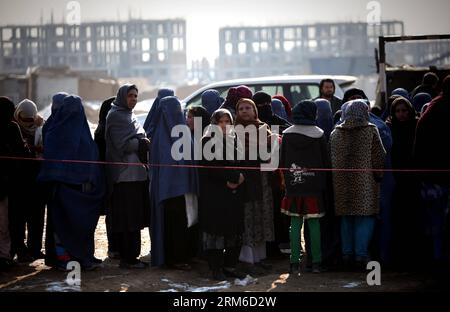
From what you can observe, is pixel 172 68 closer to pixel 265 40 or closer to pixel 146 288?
pixel 265 40

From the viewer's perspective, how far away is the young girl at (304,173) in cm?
699

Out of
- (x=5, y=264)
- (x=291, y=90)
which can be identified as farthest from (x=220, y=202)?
(x=291, y=90)

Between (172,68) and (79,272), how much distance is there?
306 feet

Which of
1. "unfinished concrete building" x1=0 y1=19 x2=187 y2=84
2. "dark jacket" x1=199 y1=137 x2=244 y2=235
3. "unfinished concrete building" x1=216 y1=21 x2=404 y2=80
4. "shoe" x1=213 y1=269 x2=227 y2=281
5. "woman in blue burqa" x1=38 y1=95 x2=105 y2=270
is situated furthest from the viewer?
"unfinished concrete building" x1=216 y1=21 x2=404 y2=80

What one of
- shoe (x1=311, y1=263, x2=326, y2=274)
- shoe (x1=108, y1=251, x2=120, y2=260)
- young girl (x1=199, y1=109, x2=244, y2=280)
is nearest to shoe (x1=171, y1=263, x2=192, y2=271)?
young girl (x1=199, y1=109, x2=244, y2=280)

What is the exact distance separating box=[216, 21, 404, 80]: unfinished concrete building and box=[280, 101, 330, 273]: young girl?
88977mm

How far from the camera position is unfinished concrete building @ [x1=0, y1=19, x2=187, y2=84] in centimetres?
8900

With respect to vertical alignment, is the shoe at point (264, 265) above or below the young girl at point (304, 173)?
below

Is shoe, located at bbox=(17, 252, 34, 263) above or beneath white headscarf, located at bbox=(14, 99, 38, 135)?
beneath

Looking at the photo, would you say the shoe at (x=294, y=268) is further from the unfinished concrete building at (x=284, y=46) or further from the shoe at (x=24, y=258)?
the unfinished concrete building at (x=284, y=46)

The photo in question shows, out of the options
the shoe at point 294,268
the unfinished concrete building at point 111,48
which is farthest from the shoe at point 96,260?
the unfinished concrete building at point 111,48

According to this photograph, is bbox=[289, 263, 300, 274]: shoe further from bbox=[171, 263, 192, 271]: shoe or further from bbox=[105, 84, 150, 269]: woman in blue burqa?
bbox=[105, 84, 150, 269]: woman in blue burqa
